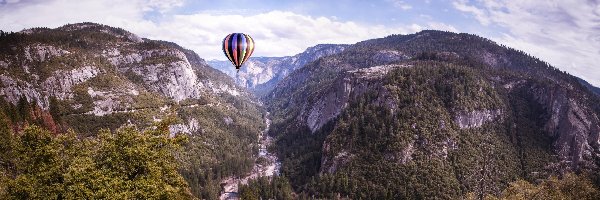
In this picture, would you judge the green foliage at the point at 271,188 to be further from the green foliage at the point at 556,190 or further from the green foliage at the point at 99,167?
the green foliage at the point at 99,167

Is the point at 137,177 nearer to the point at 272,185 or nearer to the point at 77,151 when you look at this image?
the point at 77,151

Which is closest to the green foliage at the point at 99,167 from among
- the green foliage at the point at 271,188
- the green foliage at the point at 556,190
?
the green foliage at the point at 556,190

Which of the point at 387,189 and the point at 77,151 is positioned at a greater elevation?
the point at 77,151

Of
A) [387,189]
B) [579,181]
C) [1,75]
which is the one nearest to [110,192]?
[579,181]

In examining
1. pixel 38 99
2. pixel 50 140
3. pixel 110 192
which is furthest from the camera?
pixel 38 99

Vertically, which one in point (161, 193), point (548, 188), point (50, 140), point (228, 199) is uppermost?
point (50, 140)

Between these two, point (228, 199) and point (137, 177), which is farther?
point (228, 199)

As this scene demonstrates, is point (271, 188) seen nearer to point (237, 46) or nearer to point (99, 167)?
point (237, 46)
